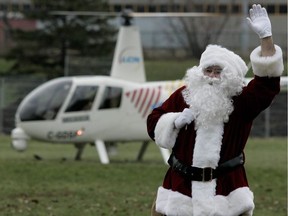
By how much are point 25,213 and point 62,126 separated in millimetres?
10364

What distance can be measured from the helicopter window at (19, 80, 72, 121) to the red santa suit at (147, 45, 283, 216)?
16033 mm

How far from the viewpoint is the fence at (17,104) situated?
129 ft

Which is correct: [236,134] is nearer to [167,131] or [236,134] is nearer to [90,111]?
[167,131]

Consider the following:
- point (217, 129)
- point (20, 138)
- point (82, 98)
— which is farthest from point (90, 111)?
point (217, 129)

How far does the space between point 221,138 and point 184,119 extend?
0.30 m

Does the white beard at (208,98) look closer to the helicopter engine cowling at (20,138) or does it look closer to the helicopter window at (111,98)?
the helicopter window at (111,98)

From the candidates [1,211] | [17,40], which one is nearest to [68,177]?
[1,211]

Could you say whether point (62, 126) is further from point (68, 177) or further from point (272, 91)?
point (272, 91)

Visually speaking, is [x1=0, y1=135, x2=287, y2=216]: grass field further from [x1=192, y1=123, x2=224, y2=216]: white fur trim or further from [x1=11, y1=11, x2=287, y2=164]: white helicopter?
[x1=192, y1=123, x2=224, y2=216]: white fur trim

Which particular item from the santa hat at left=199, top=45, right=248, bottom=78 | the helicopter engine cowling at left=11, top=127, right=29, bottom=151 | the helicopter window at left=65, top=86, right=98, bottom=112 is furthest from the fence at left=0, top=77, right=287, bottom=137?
the santa hat at left=199, top=45, right=248, bottom=78

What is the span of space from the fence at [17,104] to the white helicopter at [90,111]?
14.9m

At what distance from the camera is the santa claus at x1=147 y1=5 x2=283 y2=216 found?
316 inches

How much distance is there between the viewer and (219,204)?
8.05 m

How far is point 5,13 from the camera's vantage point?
59000 mm
